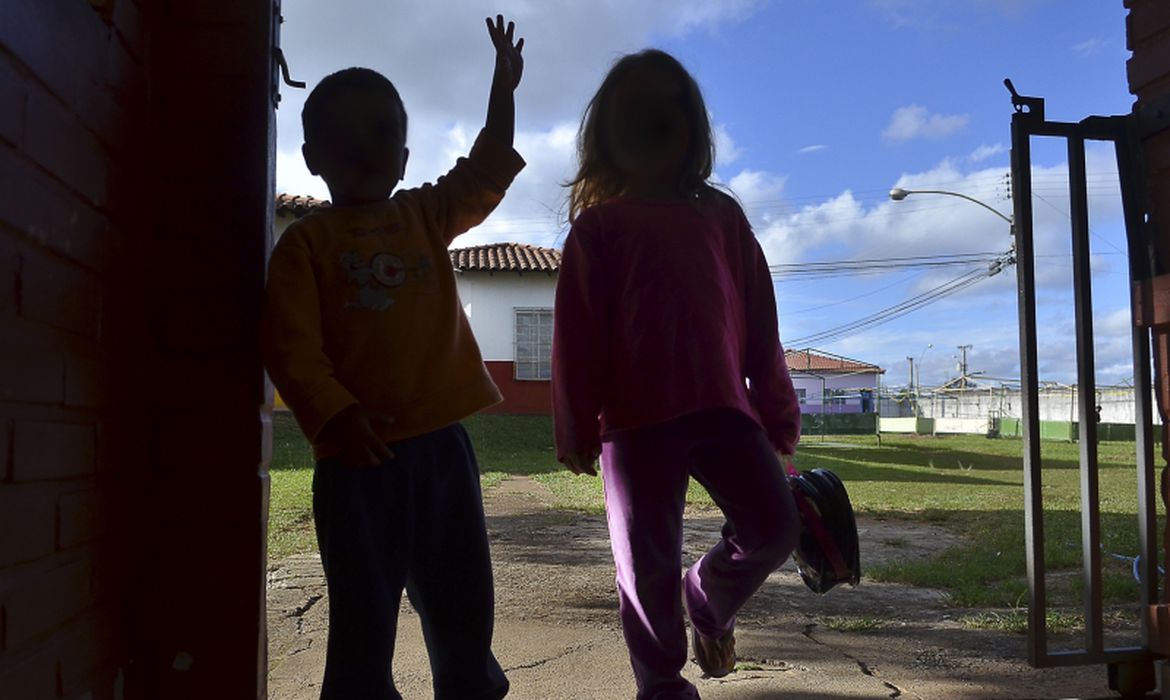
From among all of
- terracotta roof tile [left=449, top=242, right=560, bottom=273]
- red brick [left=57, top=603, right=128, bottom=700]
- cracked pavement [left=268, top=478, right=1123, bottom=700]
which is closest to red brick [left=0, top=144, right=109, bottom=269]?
red brick [left=57, top=603, right=128, bottom=700]

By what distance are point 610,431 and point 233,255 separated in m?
0.88

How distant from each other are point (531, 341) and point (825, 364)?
41819 millimetres

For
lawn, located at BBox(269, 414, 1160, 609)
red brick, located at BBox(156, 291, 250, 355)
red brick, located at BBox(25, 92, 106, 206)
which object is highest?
red brick, located at BBox(25, 92, 106, 206)

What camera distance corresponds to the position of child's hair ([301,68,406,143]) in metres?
1.90

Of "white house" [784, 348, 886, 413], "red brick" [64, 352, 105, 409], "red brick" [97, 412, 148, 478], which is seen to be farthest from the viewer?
"white house" [784, 348, 886, 413]

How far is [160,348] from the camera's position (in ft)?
5.72

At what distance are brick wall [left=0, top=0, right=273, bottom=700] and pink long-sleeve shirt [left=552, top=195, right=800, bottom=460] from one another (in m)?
0.70

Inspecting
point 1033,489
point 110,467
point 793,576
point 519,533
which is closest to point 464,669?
point 110,467

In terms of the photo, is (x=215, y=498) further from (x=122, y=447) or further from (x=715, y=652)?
(x=715, y=652)

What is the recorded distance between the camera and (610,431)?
2104mm

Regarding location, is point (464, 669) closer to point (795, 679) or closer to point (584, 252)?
point (584, 252)

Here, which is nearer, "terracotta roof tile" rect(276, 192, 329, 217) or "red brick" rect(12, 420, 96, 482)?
"red brick" rect(12, 420, 96, 482)

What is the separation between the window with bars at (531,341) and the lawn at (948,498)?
0.86 meters

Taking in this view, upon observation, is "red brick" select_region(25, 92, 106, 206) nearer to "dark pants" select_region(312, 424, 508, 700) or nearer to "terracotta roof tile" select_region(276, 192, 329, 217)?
"dark pants" select_region(312, 424, 508, 700)
